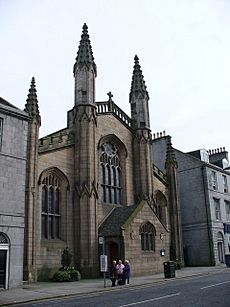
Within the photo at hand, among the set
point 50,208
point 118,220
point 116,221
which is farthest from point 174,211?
point 50,208

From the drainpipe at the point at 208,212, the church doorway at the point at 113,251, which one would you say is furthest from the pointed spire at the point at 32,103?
the drainpipe at the point at 208,212

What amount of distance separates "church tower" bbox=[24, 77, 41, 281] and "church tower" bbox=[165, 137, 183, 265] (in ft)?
52.7

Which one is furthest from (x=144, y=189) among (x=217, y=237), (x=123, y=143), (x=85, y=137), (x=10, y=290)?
(x=10, y=290)

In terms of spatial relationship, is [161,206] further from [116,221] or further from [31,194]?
[31,194]

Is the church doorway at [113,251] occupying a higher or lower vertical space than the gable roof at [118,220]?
lower

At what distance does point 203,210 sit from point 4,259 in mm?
27572

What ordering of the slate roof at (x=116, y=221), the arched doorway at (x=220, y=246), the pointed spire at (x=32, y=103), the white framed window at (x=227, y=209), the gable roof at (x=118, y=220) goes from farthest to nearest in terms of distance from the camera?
the white framed window at (x=227, y=209) → the arched doorway at (x=220, y=246) → the slate roof at (x=116, y=221) → the gable roof at (x=118, y=220) → the pointed spire at (x=32, y=103)

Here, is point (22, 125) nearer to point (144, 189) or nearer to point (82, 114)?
point (82, 114)

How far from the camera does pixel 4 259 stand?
20.3m

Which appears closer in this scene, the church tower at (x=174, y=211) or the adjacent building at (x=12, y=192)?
the adjacent building at (x=12, y=192)

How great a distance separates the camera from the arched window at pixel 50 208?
28741 millimetres

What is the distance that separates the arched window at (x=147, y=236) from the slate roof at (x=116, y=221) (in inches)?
64.8

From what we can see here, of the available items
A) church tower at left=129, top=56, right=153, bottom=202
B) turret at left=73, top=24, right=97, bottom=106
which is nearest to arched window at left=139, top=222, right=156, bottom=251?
church tower at left=129, top=56, right=153, bottom=202

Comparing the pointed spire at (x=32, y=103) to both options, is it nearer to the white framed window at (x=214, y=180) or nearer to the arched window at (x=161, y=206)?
the arched window at (x=161, y=206)
